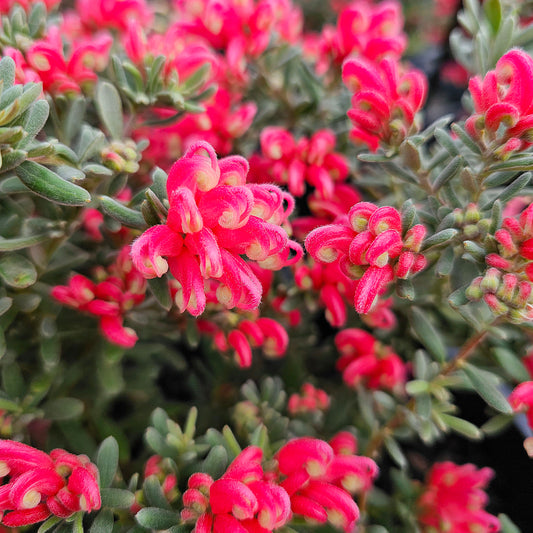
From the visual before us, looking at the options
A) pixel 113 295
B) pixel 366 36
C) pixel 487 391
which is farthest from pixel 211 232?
pixel 366 36

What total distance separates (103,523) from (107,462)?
69 mm

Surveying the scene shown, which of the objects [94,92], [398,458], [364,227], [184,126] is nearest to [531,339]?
[398,458]

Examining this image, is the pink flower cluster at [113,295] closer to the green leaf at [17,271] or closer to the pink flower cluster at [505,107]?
the green leaf at [17,271]

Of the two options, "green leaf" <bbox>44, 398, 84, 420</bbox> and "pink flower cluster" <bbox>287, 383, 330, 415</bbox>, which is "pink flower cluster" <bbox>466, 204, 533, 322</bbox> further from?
"green leaf" <bbox>44, 398, 84, 420</bbox>

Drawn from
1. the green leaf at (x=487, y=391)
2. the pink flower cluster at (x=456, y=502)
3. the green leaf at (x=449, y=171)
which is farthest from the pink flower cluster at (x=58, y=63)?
the pink flower cluster at (x=456, y=502)

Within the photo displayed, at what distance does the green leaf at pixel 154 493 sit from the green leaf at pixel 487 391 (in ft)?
1.40

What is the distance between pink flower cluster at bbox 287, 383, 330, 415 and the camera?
838 millimetres

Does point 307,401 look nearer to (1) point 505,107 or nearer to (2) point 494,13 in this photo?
(1) point 505,107

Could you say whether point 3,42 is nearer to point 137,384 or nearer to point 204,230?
point 204,230

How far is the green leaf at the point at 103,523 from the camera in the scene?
0.58 meters

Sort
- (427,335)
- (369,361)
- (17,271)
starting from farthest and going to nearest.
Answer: (369,361), (427,335), (17,271)

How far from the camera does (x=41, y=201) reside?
2.47 ft

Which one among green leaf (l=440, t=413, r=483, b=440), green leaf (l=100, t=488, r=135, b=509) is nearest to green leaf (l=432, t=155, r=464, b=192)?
green leaf (l=440, t=413, r=483, b=440)

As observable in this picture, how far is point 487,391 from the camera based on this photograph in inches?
28.0
